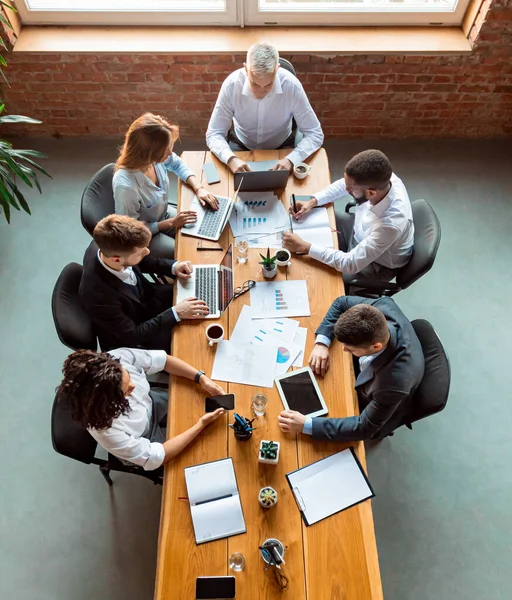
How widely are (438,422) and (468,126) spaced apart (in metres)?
2.61

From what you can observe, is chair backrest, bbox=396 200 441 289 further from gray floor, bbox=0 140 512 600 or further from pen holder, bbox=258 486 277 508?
pen holder, bbox=258 486 277 508

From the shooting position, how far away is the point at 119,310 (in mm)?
2271

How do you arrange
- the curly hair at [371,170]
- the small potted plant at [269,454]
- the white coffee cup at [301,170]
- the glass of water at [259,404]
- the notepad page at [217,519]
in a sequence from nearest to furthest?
the notepad page at [217,519]
the small potted plant at [269,454]
the glass of water at [259,404]
the curly hair at [371,170]
the white coffee cup at [301,170]

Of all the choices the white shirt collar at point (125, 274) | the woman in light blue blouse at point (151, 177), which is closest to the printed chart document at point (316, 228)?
the woman in light blue blouse at point (151, 177)

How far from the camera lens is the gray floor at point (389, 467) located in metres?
2.50

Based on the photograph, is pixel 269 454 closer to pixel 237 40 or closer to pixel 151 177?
pixel 151 177

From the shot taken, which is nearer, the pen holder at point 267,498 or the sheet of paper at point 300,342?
the pen holder at point 267,498

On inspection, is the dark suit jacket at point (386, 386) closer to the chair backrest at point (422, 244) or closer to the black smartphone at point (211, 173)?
the chair backrest at point (422, 244)

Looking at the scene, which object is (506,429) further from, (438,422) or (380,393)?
(380,393)

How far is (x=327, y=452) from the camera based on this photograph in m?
Answer: 1.98

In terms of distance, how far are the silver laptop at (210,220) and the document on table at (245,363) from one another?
647 millimetres

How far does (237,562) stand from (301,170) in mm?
2002

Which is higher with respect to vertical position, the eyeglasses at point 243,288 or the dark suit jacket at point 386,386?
the eyeglasses at point 243,288

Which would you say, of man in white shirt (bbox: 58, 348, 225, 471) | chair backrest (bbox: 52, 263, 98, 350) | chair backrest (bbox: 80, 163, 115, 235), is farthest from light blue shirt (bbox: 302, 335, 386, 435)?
chair backrest (bbox: 80, 163, 115, 235)
